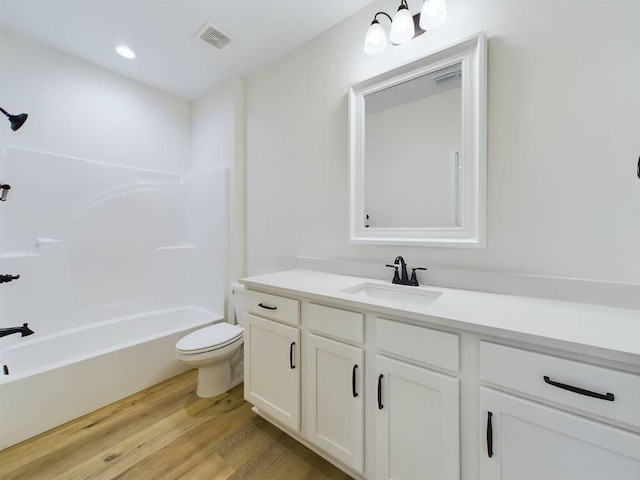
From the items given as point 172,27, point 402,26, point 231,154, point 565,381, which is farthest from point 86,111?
point 565,381

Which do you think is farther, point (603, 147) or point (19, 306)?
point (19, 306)

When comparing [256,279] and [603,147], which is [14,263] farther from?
[603,147]

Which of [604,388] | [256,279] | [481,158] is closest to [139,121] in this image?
[256,279]

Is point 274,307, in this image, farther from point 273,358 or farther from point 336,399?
point 336,399

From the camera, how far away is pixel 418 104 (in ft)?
4.83

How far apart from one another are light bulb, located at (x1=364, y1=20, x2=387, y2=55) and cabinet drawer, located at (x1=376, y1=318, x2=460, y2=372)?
1435 millimetres

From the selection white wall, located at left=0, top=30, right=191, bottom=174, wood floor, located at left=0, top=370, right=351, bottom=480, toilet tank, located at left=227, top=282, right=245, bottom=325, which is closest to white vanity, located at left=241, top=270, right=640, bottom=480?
wood floor, located at left=0, top=370, right=351, bottom=480

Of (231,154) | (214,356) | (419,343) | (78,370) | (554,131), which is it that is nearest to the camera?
(419,343)

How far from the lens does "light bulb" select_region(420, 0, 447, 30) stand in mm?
1263

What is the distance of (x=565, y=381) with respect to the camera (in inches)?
28.5

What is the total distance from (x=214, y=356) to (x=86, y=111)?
2.26 metres

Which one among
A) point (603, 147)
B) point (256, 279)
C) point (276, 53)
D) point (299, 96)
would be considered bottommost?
point (256, 279)

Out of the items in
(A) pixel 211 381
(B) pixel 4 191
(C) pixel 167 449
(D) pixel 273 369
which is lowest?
(C) pixel 167 449

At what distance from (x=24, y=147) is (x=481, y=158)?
300 centimetres
